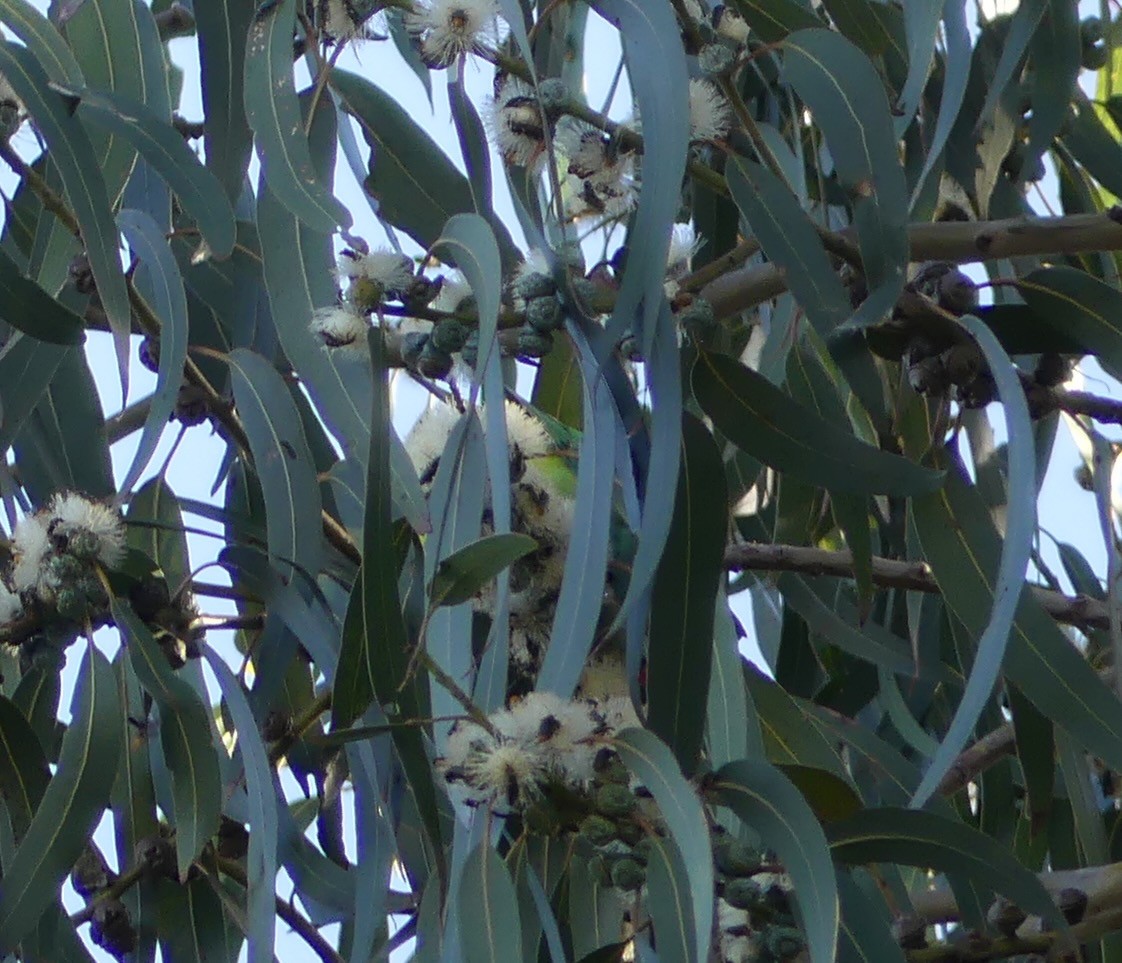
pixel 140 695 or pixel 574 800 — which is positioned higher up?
pixel 140 695

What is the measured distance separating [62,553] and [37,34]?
1.54ft

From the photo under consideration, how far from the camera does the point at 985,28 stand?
5.71 feet

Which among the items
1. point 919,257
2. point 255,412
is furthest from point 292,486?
point 919,257

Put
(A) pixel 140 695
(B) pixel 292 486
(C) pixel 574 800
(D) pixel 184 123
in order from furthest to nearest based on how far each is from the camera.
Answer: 1. (D) pixel 184 123
2. (A) pixel 140 695
3. (B) pixel 292 486
4. (C) pixel 574 800

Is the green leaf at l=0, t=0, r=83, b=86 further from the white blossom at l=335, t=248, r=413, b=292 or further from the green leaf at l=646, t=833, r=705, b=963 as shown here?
the green leaf at l=646, t=833, r=705, b=963

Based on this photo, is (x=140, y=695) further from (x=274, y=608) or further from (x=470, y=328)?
(x=470, y=328)

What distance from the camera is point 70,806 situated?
4.20 ft

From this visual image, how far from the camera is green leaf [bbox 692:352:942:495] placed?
1203 mm

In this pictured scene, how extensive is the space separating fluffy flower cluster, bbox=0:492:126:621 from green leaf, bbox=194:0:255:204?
319 millimetres

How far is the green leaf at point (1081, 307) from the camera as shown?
1336 mm

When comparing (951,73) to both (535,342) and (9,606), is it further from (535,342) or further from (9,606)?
(9,606)

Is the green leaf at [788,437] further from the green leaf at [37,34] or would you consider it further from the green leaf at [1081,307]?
the green leaf at [37,34]

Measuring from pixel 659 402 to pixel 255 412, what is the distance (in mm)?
412

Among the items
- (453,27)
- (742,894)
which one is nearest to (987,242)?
(453,27)
